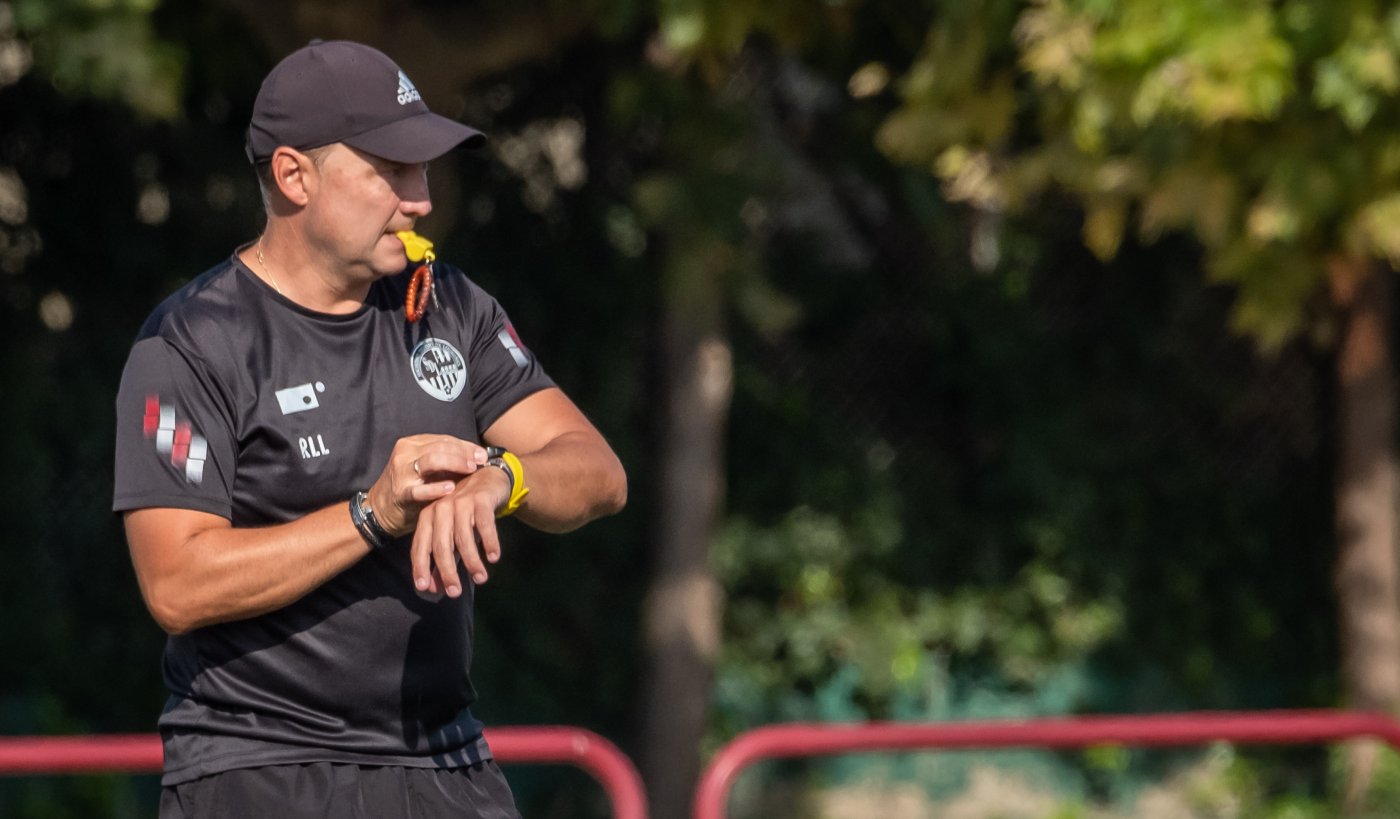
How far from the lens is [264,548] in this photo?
2539 millimetres

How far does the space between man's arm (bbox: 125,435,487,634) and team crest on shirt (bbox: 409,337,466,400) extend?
29 centimetres

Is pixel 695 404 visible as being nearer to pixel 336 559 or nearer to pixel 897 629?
pixel 897 629

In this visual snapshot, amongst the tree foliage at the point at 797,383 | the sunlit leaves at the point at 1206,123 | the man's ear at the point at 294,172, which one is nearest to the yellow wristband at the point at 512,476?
the man's ear at the point at 294,172

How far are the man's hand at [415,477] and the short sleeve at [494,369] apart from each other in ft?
1.46

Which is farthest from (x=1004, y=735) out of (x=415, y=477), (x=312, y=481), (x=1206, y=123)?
(x=415, y=477)

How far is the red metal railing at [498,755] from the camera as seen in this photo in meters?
4.38

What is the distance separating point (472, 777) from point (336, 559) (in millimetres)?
557

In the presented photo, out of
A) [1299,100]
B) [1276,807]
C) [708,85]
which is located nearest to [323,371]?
[1299,100]

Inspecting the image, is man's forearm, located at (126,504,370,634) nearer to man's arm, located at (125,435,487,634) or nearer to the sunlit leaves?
man's arm, located at (125,435,487,634)

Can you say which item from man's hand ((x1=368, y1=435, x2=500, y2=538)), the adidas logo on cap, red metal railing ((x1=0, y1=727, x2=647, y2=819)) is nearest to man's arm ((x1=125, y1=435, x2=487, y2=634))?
man's hand ((x1=368, y1=435, x2=500, y2=538))

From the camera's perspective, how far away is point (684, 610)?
7.78 m

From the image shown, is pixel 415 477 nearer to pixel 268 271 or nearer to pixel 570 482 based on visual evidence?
pixel 570 482

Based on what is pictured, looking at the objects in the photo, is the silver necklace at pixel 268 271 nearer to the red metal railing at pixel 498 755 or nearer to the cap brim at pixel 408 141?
the cap brim at pixel 408 141

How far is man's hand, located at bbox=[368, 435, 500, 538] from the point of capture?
8.14 ft
